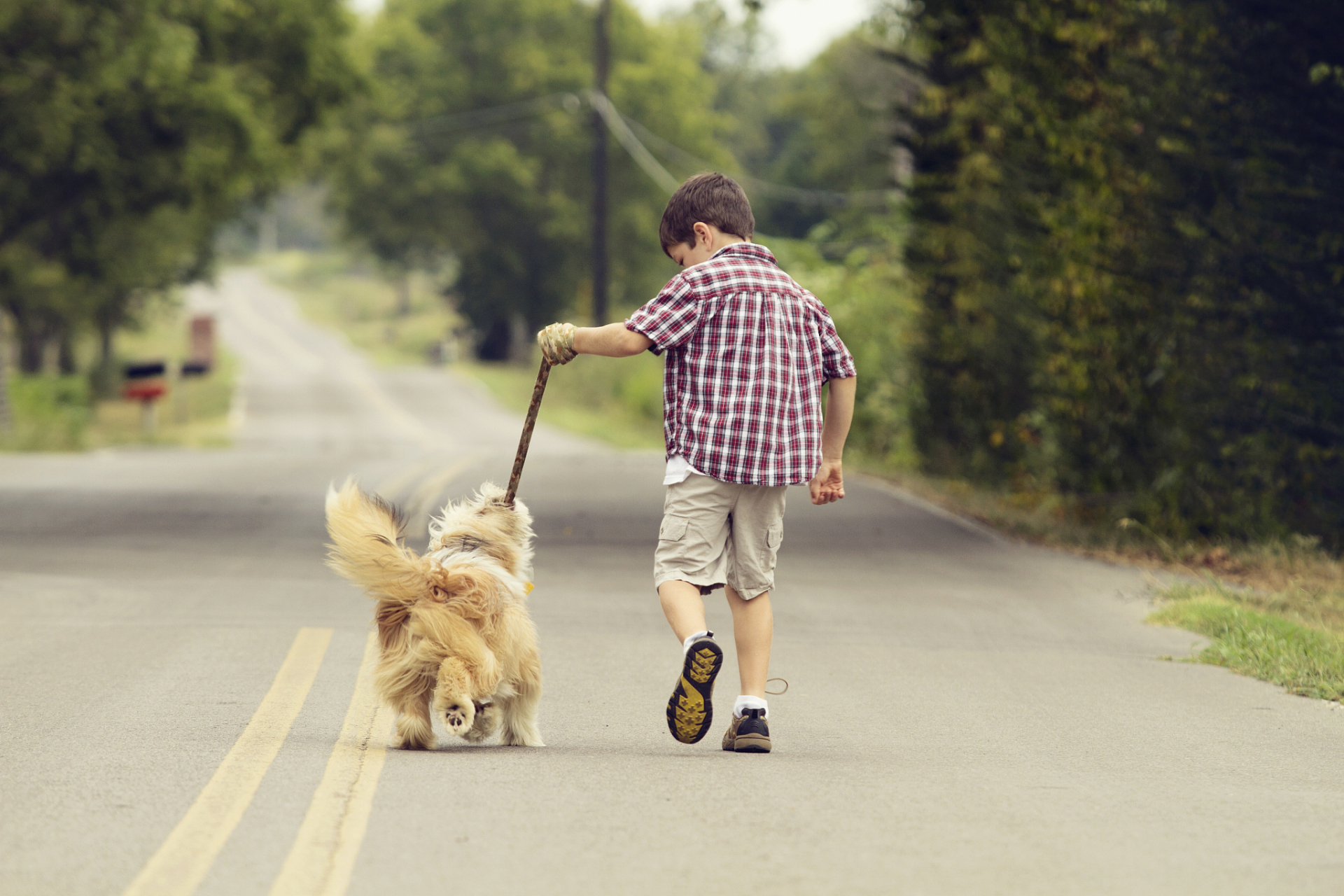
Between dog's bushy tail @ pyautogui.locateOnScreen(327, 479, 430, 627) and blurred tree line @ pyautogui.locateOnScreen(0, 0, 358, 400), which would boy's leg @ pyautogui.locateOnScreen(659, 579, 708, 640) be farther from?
blurred tree line @ pyautogui.locateOnScreen(0, 0, 358, 400)

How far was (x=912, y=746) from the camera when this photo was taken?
20.5 feet

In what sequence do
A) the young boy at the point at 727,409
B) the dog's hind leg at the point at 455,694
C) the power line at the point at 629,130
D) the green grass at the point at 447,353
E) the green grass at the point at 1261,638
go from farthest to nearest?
the power line at the point at 629,130 → the green grass at the point at 447,353 → the green grass at the point at 1261,638 → the young boy at the point at 727,409 → the dog's hind leg at the point at 455,694

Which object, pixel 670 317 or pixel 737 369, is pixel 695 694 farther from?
pixel 670 317

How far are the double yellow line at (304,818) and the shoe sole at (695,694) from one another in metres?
1.11

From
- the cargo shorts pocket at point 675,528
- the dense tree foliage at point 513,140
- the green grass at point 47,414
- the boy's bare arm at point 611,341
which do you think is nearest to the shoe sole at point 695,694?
the cargo shorts pocket at point 675,528

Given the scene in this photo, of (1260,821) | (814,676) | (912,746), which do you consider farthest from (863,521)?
(1260,821)

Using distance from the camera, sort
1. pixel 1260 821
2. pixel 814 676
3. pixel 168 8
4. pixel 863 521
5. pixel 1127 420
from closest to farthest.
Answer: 1. pixel 1260 821
2. pixel 814 676
3. pixel 1127 420
4. pixel 863 521
5. pixel 168 8

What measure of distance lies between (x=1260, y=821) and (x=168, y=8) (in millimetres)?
25362

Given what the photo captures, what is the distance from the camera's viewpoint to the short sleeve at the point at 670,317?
5.71m

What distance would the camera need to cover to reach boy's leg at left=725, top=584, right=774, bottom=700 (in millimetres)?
6043

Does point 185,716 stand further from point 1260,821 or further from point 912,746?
point 1260,821

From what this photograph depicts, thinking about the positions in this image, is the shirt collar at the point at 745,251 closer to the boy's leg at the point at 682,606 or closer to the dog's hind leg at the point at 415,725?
the boy's leg at the point at 682,606

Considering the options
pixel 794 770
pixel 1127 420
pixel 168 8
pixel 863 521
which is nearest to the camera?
pixel 794 770

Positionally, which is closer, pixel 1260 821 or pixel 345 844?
pixel 345 844
